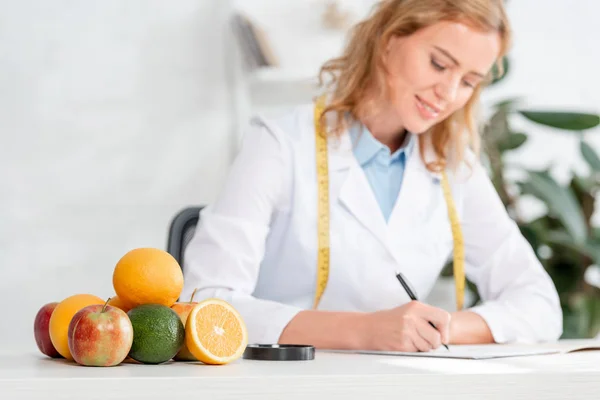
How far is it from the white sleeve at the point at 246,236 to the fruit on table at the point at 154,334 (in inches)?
19.5

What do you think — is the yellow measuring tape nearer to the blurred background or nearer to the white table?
the white table

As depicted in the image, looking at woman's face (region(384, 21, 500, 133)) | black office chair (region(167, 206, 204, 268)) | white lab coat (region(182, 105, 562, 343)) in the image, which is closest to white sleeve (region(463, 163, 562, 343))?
white lab coat (region(182, 105, 562, 343))

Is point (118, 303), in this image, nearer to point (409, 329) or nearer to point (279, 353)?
point (279, 353)

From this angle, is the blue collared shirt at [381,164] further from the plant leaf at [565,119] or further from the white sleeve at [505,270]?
the plant leaf at [565,119]

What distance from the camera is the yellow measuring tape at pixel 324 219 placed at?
72.7 inches

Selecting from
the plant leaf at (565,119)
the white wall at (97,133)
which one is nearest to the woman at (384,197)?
the plant leaf at (565,119)

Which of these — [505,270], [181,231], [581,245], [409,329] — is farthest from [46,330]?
[581,245]

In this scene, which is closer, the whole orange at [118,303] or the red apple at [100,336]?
the red apple at [100,336]

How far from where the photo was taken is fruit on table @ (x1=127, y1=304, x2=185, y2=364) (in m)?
1.00

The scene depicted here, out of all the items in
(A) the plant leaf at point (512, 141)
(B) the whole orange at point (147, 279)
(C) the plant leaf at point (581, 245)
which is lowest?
(B) the whole orange at point (147, 279)

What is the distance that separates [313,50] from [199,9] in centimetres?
46

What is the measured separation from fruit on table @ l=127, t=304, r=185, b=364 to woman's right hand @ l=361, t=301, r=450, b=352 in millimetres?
461

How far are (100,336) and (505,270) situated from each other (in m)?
1.26

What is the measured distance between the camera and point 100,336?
95 cm
